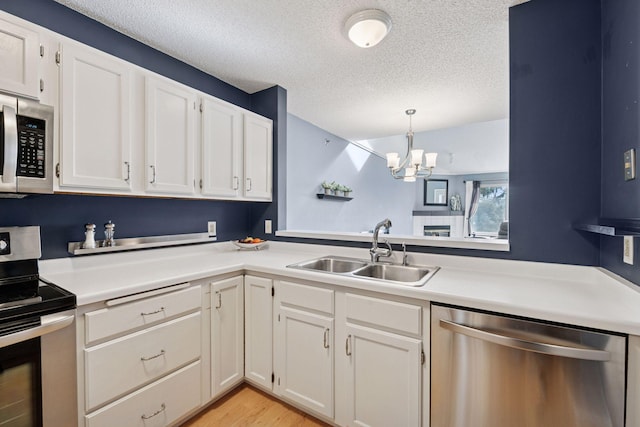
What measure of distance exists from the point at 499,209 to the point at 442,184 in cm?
142

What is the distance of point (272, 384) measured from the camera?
1800mm

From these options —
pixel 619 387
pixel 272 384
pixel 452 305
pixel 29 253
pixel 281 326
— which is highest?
pixel 29 253

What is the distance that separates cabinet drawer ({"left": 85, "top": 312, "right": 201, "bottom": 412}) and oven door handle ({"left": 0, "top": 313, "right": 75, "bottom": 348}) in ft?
0.71

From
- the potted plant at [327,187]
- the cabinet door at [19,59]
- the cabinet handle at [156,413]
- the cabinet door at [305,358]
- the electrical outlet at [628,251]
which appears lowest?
the cabinet handle at [156,413]

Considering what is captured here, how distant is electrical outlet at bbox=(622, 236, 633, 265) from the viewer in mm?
1151

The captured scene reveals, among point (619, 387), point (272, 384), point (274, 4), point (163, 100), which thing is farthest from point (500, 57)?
point (272, 384)

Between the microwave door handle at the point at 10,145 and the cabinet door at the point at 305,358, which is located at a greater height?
the microwave door handle at the point at 10,145

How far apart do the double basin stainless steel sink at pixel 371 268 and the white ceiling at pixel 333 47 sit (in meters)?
1.53

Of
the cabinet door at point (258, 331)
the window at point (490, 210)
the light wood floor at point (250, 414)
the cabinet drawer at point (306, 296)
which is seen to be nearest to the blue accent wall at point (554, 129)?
the cabinet drawer at point (306, 296)

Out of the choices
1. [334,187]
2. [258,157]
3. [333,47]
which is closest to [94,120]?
[258,157]

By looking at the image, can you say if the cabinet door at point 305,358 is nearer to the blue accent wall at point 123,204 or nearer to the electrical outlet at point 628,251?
the blue accent wall at point 123,204

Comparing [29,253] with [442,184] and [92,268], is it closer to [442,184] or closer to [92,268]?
[92,268]

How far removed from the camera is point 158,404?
57.4 inches

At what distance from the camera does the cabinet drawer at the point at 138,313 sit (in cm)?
123
